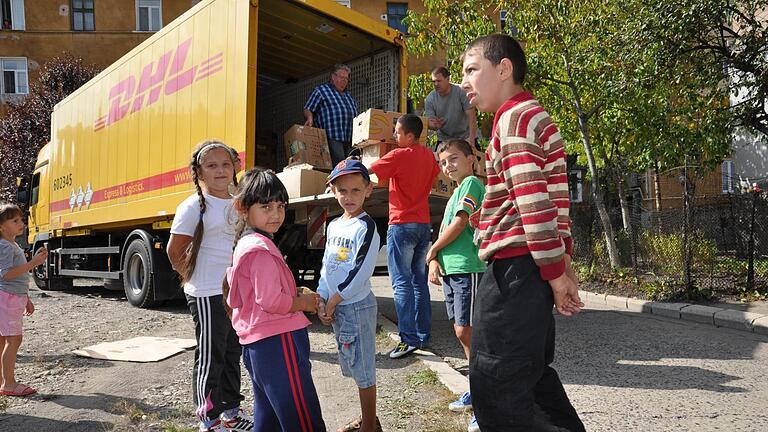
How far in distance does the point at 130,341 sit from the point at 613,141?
10.5m

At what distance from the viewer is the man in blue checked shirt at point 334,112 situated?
705 cm

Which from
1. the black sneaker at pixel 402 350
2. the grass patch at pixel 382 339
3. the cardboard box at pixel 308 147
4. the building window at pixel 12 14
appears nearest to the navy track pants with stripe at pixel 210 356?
the black sneaker at pixel 402 350

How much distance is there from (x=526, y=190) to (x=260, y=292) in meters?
1.21

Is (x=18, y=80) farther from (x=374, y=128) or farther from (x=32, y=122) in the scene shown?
(x=374, y=128)

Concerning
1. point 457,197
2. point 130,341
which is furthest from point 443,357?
point 130,341

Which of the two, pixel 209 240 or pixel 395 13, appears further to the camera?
pixel 395 13

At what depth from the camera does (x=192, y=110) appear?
22.9ft

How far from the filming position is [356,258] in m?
2.98

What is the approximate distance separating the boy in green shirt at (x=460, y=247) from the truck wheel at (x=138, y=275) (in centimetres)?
514

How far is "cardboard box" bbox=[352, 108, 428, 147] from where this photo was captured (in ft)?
18.2

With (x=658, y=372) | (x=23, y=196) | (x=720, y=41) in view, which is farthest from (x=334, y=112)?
(x=23, y=196)

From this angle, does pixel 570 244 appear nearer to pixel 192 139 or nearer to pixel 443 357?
pixel 443 357

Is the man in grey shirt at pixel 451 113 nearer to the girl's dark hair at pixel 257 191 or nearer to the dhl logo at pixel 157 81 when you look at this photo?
the dhl logo at pixel 157 81

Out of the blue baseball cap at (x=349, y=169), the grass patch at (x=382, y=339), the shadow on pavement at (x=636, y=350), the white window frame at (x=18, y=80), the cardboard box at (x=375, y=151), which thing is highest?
the white window frame at (x=18, y=80)
